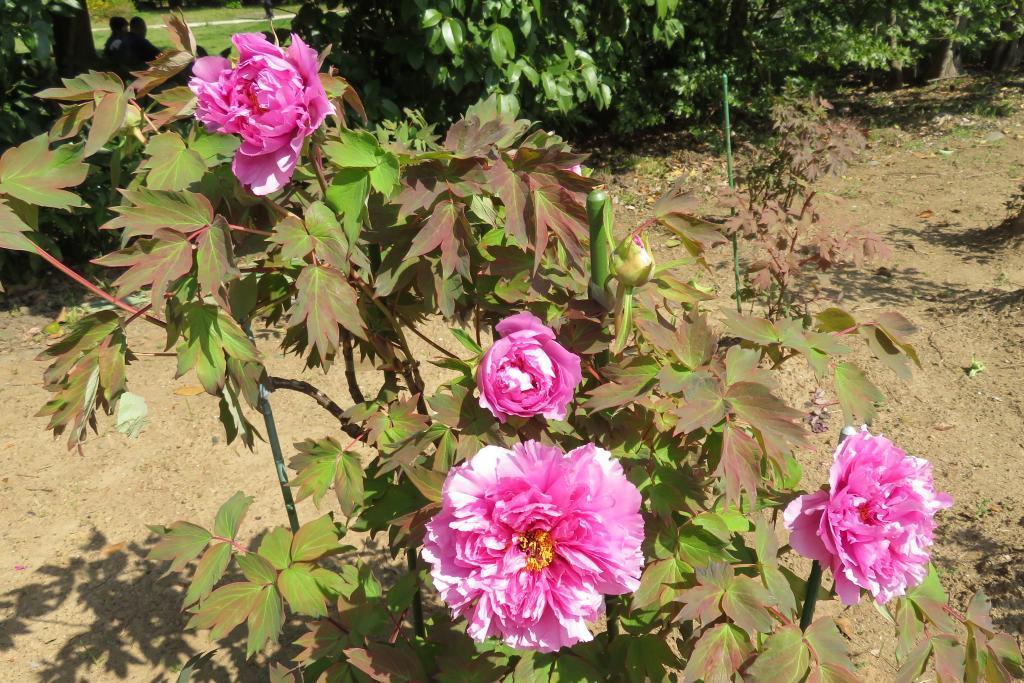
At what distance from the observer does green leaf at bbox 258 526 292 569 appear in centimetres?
149

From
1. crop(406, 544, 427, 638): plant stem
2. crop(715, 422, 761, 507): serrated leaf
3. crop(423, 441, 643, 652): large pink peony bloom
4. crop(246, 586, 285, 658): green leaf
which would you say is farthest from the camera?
crop(406, 544, 427, 638): plant stem

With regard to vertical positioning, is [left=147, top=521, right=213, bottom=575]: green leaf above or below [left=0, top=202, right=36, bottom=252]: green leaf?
below

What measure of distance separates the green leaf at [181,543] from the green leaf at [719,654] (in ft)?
2.97

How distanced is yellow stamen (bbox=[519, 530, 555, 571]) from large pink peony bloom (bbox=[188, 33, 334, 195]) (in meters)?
0.59

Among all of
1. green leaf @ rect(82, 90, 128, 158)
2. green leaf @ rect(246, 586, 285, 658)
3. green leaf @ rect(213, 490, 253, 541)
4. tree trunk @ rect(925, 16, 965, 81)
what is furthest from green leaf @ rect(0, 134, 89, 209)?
tree trunk @ rect(925, 16, 965, 81)

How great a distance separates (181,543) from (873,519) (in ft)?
3.99

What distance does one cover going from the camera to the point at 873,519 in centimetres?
115

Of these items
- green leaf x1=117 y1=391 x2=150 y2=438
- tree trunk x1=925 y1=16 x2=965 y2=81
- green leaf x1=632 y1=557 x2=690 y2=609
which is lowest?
tree trunk x1=925 y1=16 x2=965 y2=81

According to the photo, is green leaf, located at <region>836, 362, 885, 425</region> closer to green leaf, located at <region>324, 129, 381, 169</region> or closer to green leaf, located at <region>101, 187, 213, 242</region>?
green leaf, located at <region>324, 129, 381, 169</region>

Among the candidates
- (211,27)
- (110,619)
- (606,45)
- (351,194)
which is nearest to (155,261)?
(351,194)

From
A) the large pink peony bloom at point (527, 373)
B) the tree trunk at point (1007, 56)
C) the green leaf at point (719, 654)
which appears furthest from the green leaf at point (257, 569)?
the tree trunk at point (1007, 56)

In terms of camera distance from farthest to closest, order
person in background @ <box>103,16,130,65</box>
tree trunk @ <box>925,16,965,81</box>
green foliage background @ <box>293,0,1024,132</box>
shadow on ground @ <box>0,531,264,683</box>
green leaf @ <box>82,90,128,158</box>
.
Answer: tree trunk @ <box>925,16,965,81</box> → person in background @ <box>103,16,130,65</box> → green foliage background @ <box>293,0,1024,132</box> → shadow on ground @ <box>0,531,264,683</box> → green leaf @ <box>82,90,128,158</box>

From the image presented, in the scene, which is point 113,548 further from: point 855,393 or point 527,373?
point 855,393

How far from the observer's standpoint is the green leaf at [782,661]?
1.19 m
